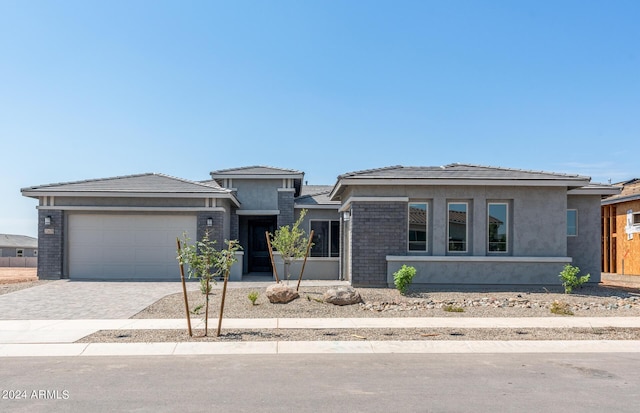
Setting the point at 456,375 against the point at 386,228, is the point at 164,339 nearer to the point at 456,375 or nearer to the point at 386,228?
the point at 456,375

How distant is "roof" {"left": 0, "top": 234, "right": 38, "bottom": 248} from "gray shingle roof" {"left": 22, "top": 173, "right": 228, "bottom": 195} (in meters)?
28.9

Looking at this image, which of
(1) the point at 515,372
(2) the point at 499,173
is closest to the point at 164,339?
(1) the point at 515,372

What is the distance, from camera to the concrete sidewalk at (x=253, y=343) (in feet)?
29.5

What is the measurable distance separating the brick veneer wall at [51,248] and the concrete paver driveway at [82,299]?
95 centimetres

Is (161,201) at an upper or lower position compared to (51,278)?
upper

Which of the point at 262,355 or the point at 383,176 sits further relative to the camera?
the point at 383,176

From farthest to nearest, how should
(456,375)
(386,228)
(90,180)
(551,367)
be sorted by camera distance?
(90,180)
(386,228)
(551,367)
(456,375)

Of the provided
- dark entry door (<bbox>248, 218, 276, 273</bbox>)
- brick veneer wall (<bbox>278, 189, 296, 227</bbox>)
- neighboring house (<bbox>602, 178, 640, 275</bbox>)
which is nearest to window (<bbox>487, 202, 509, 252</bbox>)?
brick veneer wall (<bbox>278, 189, 296, 227</bbox>)

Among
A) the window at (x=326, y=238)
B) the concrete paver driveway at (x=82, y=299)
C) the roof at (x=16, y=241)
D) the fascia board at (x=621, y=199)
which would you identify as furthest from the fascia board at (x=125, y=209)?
the roof at (x=16, y=241)

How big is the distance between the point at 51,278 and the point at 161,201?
17.1 ft

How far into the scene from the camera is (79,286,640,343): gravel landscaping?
1011 centimetres

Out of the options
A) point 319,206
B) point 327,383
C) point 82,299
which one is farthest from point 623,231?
point 82,299

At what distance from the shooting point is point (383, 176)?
17203 millimetres

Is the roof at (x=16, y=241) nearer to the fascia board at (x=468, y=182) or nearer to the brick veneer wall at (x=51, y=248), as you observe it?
the brick veneer wall at (x=51, y=248)
